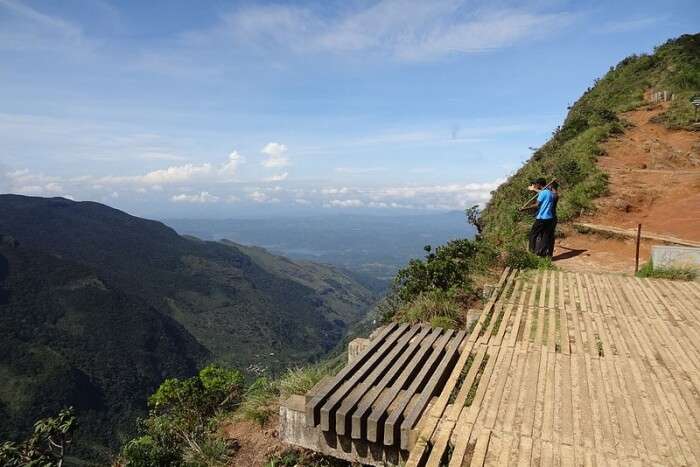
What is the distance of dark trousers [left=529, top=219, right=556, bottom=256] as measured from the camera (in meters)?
9.54

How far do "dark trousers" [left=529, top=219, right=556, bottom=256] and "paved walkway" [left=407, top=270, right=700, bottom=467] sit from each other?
9.95ft

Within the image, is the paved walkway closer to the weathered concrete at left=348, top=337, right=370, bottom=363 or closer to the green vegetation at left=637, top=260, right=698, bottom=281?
the weathered concrete at left=348, top=337, right=370, bottom=363

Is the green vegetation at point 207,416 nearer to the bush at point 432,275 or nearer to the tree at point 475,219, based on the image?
the bush at point 432,275

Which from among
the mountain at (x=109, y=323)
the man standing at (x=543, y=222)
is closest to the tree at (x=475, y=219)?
the man standing at (x=543, y=222)

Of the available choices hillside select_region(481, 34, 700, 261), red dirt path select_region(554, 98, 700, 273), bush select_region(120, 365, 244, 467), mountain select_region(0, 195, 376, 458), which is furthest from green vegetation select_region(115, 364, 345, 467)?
mountain select_region(0, 195, 376, 458)

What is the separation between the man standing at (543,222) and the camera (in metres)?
9.34

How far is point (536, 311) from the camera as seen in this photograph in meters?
6.14

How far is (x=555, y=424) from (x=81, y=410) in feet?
327

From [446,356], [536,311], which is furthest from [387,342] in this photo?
[536,311]

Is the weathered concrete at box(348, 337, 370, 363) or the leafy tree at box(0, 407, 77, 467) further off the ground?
the weathered concrete at box(348, 337, 370, 363)

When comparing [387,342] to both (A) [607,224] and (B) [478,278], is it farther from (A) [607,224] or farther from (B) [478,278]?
(A) [607,224]

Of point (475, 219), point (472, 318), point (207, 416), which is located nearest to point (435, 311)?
point (472, 318)

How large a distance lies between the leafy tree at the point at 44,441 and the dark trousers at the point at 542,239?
9.02 meters

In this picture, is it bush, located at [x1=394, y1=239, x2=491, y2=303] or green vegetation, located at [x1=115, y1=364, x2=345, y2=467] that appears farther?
bush, located at [x1=394, y1=239, x2=491, y2=303]
